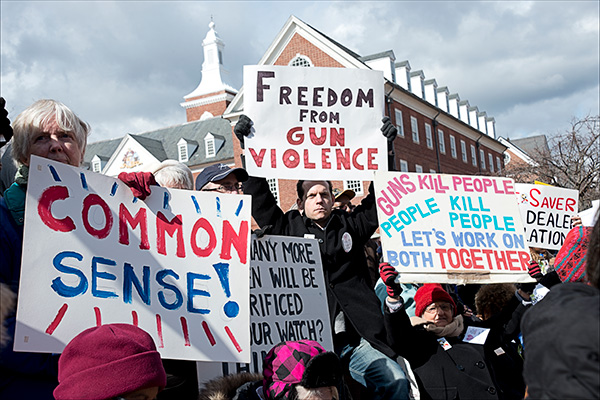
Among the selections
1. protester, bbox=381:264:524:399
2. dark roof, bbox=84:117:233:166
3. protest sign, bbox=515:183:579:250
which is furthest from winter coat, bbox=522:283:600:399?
dark roof, bbox=84:117:233:166

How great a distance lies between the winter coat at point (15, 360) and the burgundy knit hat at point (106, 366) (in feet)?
1.07

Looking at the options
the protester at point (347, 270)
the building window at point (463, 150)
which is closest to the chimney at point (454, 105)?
the building window at point (463, 150)

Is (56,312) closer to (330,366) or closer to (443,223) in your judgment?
(330,366)

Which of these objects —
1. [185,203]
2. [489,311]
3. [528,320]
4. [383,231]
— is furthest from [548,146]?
[528,320]

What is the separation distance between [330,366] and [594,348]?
6.84 feet

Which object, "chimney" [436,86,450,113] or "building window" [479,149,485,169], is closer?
"chimney" [436,86,450,113]

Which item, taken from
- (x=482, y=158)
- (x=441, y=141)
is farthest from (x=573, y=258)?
(x=482, y=158)

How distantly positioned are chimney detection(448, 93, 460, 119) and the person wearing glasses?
47758 millimetres

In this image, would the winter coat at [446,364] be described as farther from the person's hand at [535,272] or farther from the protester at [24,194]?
the protester at [24,194]

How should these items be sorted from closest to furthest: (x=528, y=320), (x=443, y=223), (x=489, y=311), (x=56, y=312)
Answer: (x=528, y=320) → (x=56, y=312) → (x=443, y=223) → (x=489, y=311)

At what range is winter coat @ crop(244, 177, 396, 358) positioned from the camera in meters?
4.35

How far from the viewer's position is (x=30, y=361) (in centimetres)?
259

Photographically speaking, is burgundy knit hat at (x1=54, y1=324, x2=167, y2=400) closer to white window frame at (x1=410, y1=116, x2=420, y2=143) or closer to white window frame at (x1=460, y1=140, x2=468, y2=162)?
white window frame at (x1=410, y1=116, x2=420, y2=143)

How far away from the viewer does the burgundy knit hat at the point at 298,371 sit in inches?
126
